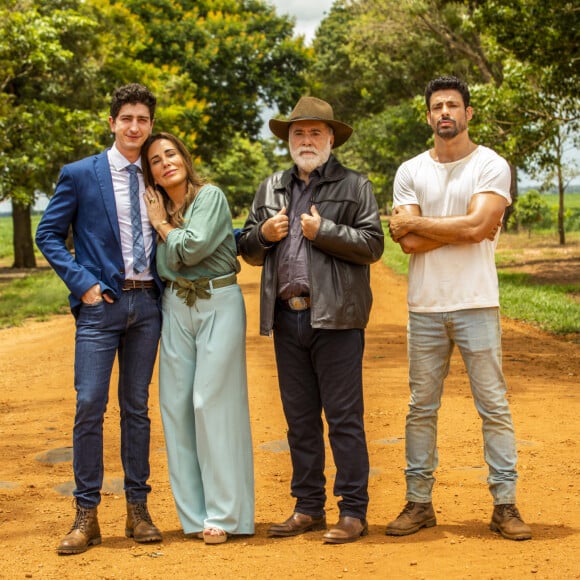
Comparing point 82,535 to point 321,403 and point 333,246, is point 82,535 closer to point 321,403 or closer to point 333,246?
point 321,403

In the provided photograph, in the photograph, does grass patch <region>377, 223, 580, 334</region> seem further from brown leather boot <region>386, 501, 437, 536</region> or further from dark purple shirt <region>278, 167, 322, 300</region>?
dark purple shirt <region>278, 167, 322, 300</region>

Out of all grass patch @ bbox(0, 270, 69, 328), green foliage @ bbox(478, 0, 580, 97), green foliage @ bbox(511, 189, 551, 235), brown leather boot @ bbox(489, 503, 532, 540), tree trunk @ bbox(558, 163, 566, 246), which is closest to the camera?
brown leather boot @ bbox(489, 503, 532, 540)

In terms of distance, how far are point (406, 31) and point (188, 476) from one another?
3431 cm

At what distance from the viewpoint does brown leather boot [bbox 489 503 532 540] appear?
212 inches

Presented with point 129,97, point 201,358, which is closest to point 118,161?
point 129,97

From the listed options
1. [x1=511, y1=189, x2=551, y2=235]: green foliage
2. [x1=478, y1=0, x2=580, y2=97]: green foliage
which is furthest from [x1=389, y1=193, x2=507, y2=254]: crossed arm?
[x1=511, y1=189, x2=551, y2=235]: green foliage

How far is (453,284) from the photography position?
219 inches

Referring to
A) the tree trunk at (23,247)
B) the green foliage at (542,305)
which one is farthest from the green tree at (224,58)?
the green foliage at (542,305)

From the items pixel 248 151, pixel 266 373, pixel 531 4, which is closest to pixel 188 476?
pixel 266 373

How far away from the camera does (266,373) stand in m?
11.7

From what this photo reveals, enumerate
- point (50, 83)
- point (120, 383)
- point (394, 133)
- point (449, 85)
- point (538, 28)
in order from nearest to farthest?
point (449, 85) < point (120, 383) < point (538, 28) < point (50, 83) < point (394, 133)

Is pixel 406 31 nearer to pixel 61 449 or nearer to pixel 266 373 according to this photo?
pixel 266 373

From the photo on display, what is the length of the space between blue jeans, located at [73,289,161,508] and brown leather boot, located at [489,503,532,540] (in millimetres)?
1899

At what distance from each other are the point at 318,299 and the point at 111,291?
1.11 m
